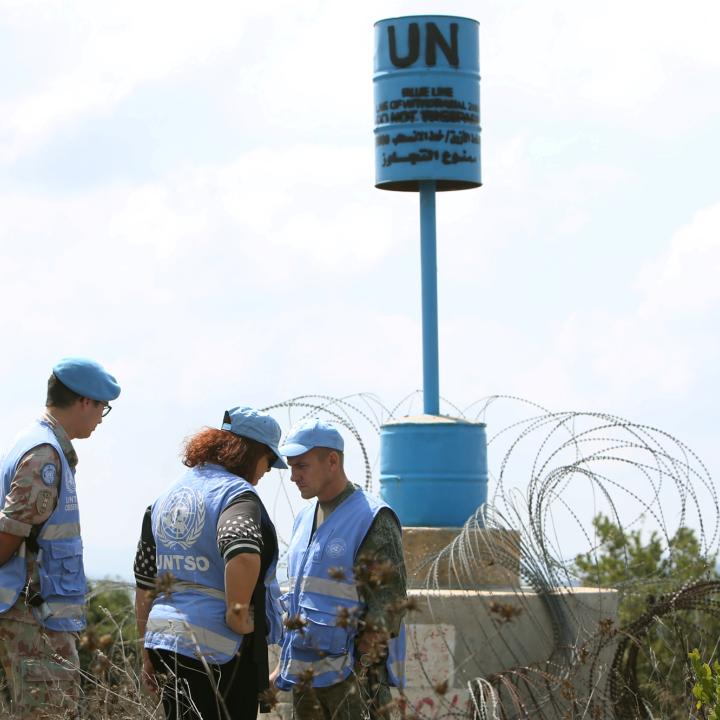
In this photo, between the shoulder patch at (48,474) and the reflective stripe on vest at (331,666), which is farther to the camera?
the reflective stripe on vest at (331,666)

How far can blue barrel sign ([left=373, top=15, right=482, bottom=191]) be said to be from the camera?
31.3 ft

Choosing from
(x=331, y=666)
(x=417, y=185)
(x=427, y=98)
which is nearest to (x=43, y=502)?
(x=331, y=666)

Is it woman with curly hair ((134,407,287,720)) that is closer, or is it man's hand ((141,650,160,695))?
woman with curly hair ((134,407,287,720))

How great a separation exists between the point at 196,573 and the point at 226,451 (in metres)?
0.42

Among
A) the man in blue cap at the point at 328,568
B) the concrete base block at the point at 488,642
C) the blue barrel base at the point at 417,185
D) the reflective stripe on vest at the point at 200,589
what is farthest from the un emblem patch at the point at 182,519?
the blue barrel base at the point at 417,185

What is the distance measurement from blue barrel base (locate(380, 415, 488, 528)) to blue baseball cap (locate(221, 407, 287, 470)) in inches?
157

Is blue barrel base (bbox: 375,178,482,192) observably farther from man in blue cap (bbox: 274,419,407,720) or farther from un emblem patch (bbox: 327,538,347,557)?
un emblem patch (bbox: 327,538,347,557)

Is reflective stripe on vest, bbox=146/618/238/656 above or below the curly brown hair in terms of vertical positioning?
below

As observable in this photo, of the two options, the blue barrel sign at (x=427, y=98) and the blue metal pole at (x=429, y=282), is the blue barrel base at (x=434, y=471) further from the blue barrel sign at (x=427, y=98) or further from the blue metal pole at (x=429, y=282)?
the blue barrel sign at (x=427, y=98)

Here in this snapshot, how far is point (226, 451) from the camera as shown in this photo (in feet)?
16.9

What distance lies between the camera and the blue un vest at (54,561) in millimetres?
5320

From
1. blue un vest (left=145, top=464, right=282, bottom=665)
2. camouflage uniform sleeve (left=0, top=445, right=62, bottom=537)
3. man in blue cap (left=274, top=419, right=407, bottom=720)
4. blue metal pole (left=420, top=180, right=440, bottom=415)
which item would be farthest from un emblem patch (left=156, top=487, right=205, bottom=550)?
blue metal pole (left=420, top=180, right=440, bottom=415)

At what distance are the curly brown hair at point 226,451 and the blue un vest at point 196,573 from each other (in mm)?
97

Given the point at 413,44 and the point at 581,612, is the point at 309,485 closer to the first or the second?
the point at 581,612
